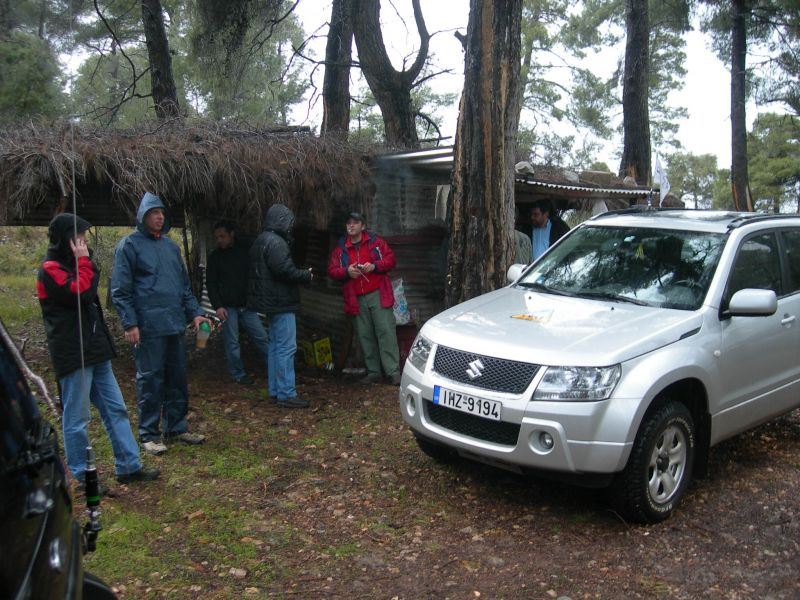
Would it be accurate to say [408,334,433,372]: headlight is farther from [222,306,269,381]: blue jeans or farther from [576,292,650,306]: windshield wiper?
[222,306,269,381]: blue jeans

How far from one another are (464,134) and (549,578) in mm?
4956

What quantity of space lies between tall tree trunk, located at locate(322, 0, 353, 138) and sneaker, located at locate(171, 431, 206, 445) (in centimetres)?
884

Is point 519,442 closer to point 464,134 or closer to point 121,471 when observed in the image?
point 121,471

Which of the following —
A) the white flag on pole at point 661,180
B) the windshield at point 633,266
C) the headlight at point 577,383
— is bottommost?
the headlight at point 577,383

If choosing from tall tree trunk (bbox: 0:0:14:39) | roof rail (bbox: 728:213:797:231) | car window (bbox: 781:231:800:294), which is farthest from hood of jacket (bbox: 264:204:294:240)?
tall tree trunk (bbox: 0:0:14:39)

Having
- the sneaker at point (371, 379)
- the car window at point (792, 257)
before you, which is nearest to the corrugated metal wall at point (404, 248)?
the sneaker at point (371, 379)

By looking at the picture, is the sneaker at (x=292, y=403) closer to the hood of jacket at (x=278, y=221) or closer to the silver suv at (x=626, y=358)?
the hood of jacket at (x=278, y=221)

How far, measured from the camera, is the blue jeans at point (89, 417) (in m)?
4.66

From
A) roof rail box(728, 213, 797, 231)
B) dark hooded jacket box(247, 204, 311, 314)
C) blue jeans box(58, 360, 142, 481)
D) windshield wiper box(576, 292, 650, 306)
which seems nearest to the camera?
blue jeans box(58, 360, 142, 481)

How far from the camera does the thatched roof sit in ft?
22.3

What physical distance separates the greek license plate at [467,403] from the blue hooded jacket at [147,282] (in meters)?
2.17

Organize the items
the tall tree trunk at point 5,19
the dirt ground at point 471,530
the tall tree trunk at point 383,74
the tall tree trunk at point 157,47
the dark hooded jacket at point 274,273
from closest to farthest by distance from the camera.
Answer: the dirt ground at point 471,530 < the dark hooded jacket at point 274,273 < the tall tree trunk at point 157,47 < the tall tree trunk at point 383,74 < the tall tree trunk at point 5,19

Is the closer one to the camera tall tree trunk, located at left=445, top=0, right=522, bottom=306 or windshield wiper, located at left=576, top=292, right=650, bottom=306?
windshield wiper, located at left=576, top=292, right=650, bottom=306

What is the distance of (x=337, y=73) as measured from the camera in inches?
548
